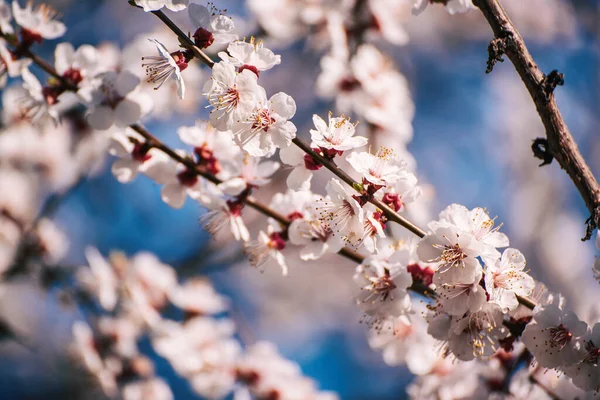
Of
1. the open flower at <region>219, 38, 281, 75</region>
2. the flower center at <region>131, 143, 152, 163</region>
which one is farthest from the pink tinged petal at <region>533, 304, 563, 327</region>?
the flower center at <region>131, 143, 152, 163</region>

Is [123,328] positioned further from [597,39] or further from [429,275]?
[597,39]

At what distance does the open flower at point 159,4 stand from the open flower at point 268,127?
0.23 metres

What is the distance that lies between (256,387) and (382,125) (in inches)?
46.3

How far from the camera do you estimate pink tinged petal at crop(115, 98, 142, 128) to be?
1221mm

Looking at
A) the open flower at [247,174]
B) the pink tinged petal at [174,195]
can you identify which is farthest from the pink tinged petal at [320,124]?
the pink tinged petal at [174,195]

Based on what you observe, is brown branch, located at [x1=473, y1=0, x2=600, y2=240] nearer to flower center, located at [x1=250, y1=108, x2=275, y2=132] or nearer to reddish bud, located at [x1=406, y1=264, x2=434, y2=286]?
reddish bud, located at [x1=406, y1=264, x2=434, y2=286]

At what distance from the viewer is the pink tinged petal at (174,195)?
4.28ft

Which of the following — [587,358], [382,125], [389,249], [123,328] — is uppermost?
[382,125]

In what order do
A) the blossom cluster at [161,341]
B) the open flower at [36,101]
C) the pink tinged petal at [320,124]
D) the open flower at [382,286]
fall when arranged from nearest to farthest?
the pink tinged petal at [320,124], the open flower at [382,286], the open flower at [36,101], the blossom cluster at [161,341]

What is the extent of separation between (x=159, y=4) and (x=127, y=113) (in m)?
0.36

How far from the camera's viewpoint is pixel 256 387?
80.2 inches

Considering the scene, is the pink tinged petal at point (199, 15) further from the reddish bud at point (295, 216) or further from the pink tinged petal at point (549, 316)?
the pink tinged petal at point (549, 316)

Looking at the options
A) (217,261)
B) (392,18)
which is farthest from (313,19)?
(217,261)

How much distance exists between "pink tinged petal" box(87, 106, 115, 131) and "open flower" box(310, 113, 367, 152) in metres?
0.52
